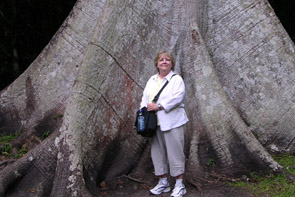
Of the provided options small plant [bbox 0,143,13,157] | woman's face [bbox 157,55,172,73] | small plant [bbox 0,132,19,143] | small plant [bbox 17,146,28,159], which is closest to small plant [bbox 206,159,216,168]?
woman's face [bbox 157,55,172,73]

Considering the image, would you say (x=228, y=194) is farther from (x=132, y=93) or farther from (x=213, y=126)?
(x=132, y=93)

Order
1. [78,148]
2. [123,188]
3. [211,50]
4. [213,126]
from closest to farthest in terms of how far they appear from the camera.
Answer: [78,148] < [123,188] < [213,126] < [211,50]

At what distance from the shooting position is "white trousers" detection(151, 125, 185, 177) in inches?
155

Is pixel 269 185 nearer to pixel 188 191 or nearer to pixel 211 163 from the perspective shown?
pixel 211 163

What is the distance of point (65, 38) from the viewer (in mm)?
5738

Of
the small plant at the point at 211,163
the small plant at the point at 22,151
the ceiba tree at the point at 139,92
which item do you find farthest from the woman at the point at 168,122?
the small plant at the point at 22,151

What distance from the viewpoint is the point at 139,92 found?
16.2ft

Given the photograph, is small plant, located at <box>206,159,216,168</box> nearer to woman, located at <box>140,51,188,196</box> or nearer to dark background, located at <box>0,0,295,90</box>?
woman, located at <box>140,51,188,196</box>

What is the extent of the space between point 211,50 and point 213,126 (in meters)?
1.35

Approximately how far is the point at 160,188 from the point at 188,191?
332mm

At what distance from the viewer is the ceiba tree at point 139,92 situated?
170 inches

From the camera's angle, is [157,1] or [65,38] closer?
[157,1]

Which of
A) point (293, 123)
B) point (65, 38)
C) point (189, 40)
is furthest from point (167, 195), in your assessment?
point (65, 38)

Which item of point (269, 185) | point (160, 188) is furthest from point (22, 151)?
point (269, 185)
